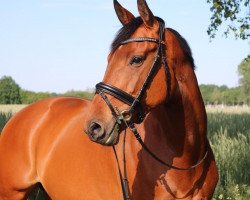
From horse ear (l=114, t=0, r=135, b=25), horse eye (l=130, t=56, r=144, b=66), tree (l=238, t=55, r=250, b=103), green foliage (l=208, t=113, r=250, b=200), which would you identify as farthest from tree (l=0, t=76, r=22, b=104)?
horse eye (l=130, t=56, r=144, b=66)

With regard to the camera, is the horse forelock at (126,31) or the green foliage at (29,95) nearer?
the horse forelock at (126,31)

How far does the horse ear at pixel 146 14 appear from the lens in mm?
2472

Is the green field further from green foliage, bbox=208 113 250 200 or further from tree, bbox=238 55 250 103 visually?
tree, bbox=238 55 250 103

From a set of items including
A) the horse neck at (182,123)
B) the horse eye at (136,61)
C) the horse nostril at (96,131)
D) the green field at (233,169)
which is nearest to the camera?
the horse nostril at (96,131)

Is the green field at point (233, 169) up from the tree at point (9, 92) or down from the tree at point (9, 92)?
up

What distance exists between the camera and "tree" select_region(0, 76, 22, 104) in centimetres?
5975

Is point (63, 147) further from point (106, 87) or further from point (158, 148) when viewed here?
→ point (106, 87)

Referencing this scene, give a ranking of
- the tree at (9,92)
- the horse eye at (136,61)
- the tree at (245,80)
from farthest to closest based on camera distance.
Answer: the tree at (245,80)
the tree at (9,92)
the horse eye at (136,61)

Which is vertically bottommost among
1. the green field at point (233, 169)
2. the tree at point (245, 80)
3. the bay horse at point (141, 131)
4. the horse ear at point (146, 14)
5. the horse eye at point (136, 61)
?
the tree at point (245, 80)

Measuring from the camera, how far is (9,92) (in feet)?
201

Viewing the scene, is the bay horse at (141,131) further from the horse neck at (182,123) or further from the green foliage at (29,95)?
the green foliage at (29,95)

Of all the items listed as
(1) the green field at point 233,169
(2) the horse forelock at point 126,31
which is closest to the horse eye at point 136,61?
(2) the horse forelock at point 126,31

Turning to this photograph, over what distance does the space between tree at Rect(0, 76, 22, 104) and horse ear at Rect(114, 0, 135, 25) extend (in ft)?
191

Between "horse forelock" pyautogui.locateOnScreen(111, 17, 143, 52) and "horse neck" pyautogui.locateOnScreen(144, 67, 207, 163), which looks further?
"horse neck" pyautogui.locateOnScreen(144, 67, 207, 163)
